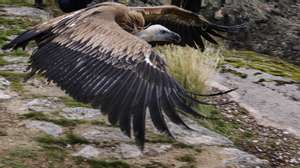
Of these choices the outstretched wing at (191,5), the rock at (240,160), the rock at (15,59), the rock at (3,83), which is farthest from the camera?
the outstretched wing at (191,5)

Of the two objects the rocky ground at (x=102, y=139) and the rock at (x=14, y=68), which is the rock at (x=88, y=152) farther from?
the rock at (x=14, y=68)

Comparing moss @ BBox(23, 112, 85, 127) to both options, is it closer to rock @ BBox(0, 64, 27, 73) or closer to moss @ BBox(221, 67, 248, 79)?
rock @ BBox(0, 64, 27, 73)

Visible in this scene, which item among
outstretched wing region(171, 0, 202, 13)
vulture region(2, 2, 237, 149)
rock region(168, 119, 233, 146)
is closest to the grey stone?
vulture region(2, 2, 237, 149)

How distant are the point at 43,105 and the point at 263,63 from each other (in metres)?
4.64

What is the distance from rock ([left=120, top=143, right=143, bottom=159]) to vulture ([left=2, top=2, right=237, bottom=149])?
46cm

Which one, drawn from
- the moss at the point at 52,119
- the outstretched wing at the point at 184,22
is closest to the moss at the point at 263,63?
the outstretched wing at the point at 184,22

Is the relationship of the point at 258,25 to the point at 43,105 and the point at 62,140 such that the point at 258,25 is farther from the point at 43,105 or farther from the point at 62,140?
the point at 62,140

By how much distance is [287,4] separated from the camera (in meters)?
11.7

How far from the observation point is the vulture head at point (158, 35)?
19.7 feet

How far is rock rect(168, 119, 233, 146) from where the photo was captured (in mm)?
6012

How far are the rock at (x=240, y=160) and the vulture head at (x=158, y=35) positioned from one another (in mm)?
1167

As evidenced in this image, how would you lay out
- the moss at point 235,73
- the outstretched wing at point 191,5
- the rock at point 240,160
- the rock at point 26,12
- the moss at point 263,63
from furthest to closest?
the outstretched wing at point 191,5
the rock at point 26,12
the moss at point 263,63
the moss at point 235,73
the rock at point 240,160

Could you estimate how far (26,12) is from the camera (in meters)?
10.0

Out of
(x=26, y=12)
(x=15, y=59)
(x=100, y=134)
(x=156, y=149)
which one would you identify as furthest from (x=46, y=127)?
(x=26, y=12)
